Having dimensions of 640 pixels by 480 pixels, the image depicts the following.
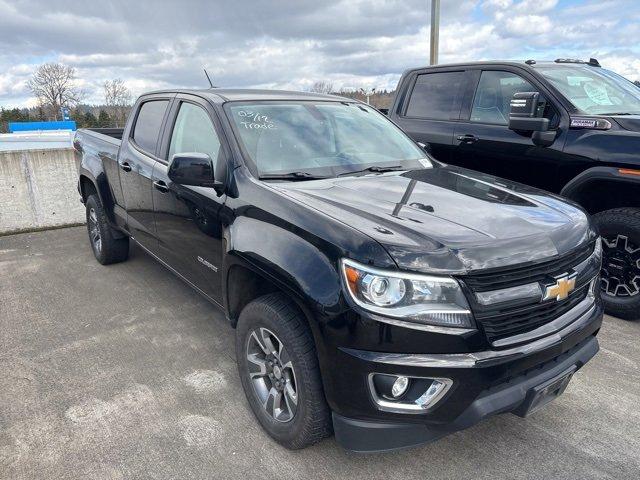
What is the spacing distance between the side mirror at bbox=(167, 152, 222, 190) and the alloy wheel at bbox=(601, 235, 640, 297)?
10.4 ft

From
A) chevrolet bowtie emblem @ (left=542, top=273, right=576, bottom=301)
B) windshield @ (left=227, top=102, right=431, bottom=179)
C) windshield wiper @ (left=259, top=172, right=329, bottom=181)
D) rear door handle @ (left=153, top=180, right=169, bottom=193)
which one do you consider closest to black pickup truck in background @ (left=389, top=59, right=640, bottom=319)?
windshield @ (left=227, top=102, right=431, bottom=179)

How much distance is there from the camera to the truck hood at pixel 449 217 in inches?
80.0

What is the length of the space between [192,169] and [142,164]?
4.68ft

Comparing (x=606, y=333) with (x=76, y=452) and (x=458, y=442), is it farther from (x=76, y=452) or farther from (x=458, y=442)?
(x=76, y=452)

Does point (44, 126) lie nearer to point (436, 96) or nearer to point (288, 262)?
point (436, 96)

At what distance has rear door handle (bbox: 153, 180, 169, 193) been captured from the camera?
3.57 m

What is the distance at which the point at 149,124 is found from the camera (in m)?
4.18

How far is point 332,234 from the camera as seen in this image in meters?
2.15

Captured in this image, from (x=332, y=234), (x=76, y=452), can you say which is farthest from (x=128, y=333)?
(x=332, y=234)

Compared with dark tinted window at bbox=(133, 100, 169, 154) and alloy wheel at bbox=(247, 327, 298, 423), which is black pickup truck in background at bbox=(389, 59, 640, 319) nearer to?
dark tinted window at bbox=(133, 100, 169, 154)

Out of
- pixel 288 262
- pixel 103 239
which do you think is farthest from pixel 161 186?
pixel 103 239

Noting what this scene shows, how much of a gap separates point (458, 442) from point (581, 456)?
60 centimetres

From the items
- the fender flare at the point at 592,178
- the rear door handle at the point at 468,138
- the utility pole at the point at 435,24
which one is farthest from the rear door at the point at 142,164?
the utility pole at the point at 435,24

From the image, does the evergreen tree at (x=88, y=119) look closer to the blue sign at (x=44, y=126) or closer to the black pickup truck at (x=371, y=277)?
the blue sign at (x=44, y=126)
